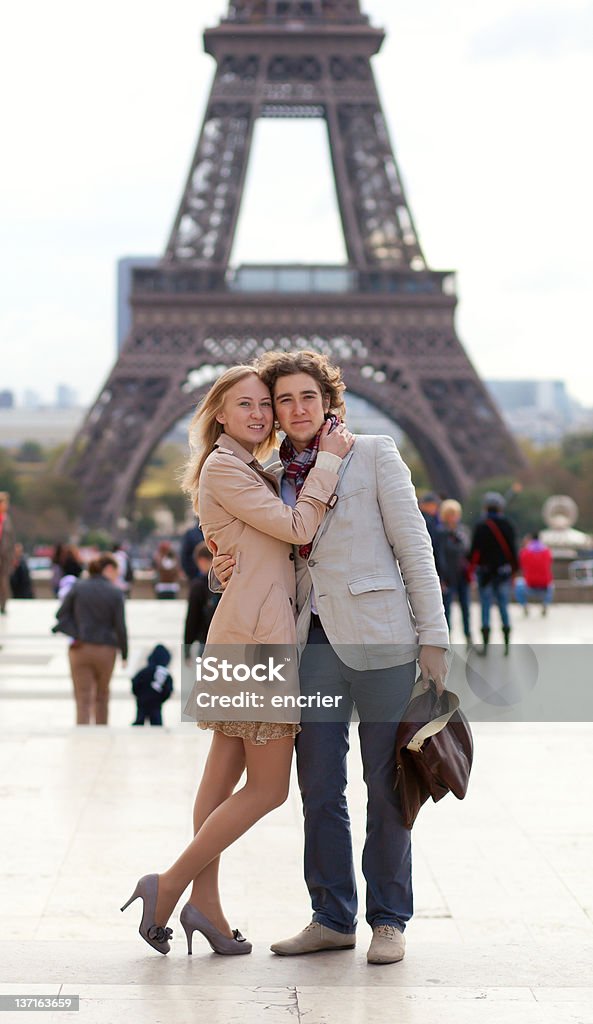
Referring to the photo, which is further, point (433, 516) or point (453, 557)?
point (453, 557)

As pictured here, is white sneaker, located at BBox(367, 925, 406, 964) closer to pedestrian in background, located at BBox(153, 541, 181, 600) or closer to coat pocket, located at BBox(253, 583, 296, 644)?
coat pocket, located at BBox(253, 583, 296, 644)

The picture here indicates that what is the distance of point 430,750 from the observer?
3.99m

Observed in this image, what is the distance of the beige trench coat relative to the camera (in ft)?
13.2

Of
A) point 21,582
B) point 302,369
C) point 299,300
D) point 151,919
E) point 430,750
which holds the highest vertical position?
point 299,300

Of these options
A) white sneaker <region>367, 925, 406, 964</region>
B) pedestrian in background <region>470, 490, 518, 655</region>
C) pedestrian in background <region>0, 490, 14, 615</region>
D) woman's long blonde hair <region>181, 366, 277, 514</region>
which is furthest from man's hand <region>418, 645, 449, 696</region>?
pedestrian in background <region>0, 490, 14, 615</region>

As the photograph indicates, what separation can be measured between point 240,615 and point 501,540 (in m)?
8.68

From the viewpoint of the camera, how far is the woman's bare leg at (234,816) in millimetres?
4035

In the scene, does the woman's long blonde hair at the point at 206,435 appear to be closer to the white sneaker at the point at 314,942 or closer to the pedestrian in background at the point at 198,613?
the white sneaker at the point at 314,942

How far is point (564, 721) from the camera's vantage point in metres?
8.78

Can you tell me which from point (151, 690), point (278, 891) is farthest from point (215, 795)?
point (151, 690)

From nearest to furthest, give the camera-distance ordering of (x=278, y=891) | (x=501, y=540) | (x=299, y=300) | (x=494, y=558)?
1. (x=278, y=891)
2. (x=501, y=540)
3. (x=494, y=558)
4. (x=299, y=300)

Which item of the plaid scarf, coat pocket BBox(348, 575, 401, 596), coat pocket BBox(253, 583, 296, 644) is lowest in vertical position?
coat pocket BBox(253, 583, 296, 644)

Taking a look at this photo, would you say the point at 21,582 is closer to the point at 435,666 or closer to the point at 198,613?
the point at 198,613

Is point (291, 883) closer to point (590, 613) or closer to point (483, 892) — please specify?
point (483, 892)
